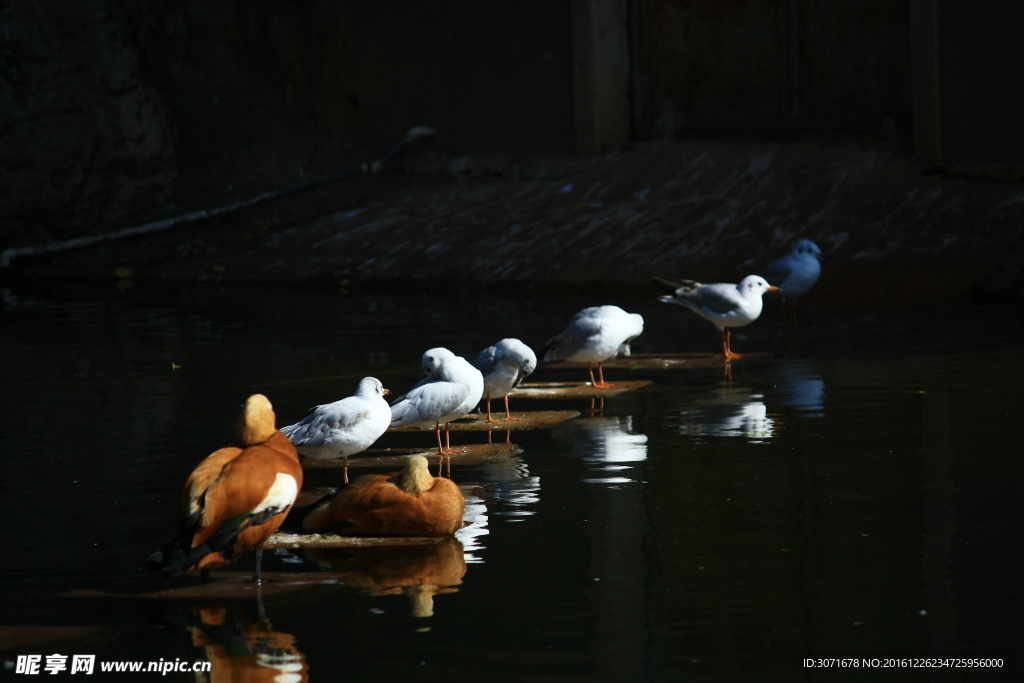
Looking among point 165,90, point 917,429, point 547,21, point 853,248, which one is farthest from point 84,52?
point 917,429

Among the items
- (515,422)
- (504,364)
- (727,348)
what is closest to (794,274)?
(727,348)

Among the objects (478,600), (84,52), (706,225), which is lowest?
(478,600)

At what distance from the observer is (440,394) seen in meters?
7.61

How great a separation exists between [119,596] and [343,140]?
680 inches

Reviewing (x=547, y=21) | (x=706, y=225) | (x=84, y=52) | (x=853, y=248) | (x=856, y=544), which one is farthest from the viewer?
(x=84, y=52)

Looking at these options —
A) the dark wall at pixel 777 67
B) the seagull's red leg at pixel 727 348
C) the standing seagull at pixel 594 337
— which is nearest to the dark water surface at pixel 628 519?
the seagull's red leg at pixel 727 348

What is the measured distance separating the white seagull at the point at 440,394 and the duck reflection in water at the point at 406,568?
1661 mm

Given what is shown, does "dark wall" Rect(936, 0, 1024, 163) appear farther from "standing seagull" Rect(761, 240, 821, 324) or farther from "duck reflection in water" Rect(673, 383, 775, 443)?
"duck reflection in water" Rect(673, 383, 775, 443)

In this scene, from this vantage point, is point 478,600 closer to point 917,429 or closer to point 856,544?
point 856,544

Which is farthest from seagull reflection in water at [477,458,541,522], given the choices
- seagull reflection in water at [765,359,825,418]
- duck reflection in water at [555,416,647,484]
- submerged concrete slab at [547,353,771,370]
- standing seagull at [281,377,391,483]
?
submerged concrete slab at [547,353,771,370]

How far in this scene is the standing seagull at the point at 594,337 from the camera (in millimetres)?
9773

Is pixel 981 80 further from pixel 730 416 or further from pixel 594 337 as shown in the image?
pixel 730 416

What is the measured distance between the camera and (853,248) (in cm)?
1501

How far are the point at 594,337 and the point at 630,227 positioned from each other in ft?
23.6
